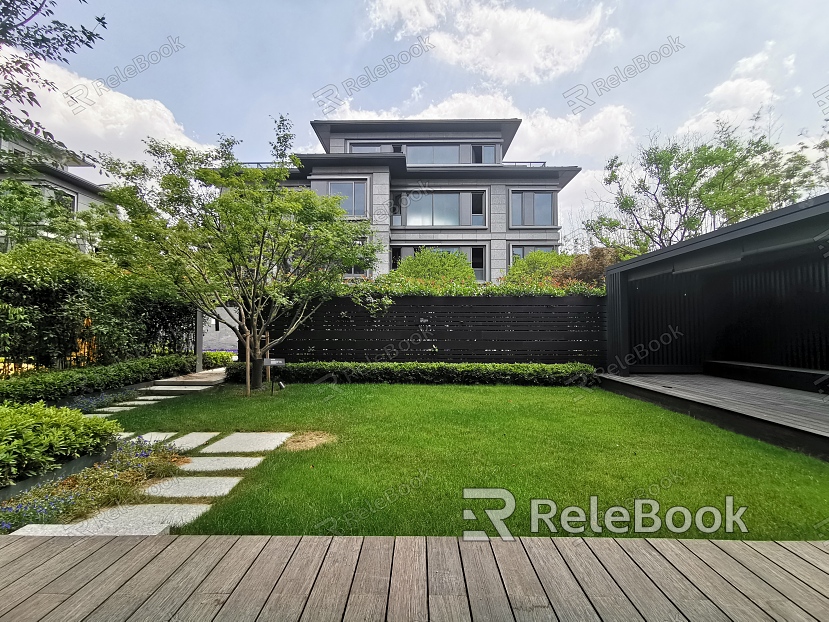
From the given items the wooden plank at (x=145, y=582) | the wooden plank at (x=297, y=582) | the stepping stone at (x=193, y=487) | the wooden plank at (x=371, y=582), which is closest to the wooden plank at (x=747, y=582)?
the wooden plank at (x=371, y=582)

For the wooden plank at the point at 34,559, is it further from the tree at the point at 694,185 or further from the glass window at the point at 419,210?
the glass window at the point at 419,210

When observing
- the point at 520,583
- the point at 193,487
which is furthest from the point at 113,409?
the point at 520,583

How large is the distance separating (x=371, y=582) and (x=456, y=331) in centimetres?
694

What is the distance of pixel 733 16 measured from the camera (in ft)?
18.6

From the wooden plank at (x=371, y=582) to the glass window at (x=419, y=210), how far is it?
17.2 metres

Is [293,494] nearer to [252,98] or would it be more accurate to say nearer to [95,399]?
[95,399]

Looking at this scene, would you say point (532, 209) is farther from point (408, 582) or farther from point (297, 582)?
point (297, 582)

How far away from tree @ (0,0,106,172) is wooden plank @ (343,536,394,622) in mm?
3338

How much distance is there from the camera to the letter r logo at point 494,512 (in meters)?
1.90

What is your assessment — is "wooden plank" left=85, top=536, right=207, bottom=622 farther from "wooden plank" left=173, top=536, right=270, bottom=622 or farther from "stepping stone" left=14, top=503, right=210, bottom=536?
"stepping stone" left=14, top=503, right=210, bottom=536

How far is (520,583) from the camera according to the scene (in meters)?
1.52

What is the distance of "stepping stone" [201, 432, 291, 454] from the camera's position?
354 centimetres

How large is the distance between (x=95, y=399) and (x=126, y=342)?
172cm

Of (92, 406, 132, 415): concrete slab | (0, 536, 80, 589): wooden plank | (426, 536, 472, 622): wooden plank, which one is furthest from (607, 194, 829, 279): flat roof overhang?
(92, 406, 132, 415): concrete slab
